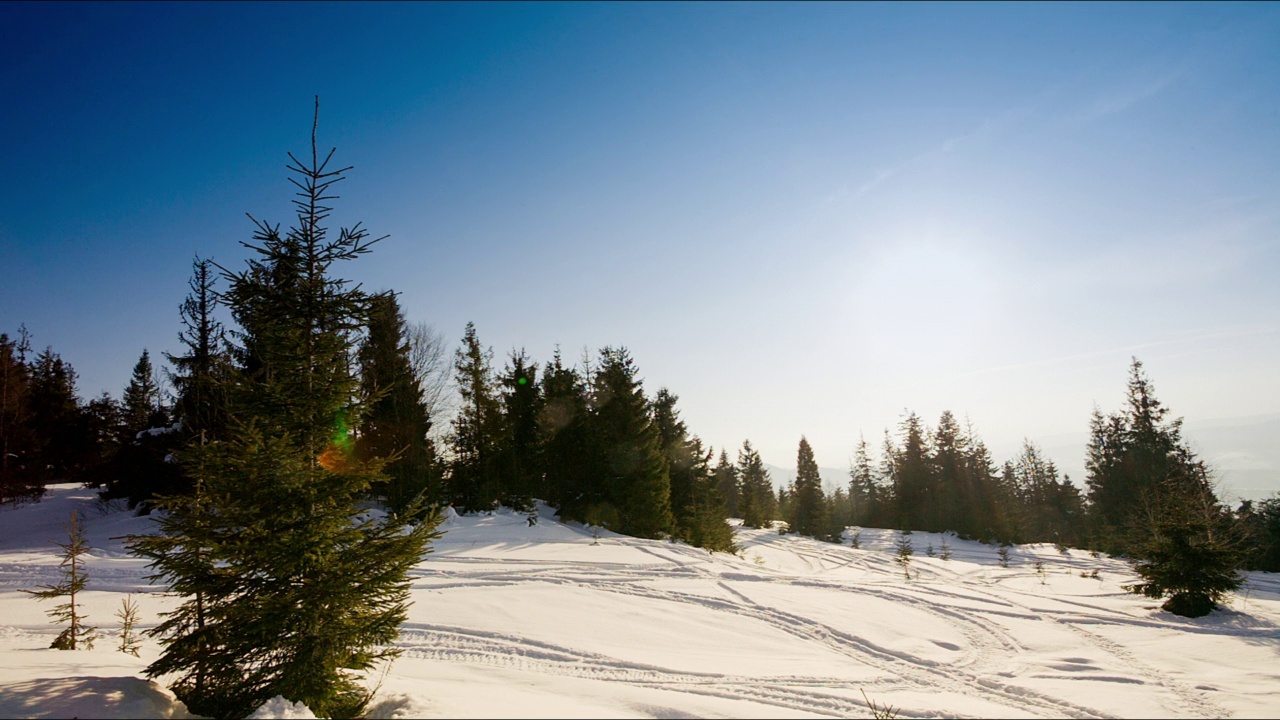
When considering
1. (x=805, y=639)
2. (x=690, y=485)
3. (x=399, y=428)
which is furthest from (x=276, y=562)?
(x=690, y=485)

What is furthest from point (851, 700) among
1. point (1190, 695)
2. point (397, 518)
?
point (397, 518)

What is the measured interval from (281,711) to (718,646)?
6738mm

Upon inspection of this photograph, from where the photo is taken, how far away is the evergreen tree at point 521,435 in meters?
28.6

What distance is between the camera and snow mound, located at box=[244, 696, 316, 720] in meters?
4.77

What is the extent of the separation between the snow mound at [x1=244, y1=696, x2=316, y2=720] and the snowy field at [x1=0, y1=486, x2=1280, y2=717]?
27 mm

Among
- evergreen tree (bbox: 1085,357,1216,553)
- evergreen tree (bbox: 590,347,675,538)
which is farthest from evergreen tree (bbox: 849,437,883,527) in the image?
evergreen tree (bbox: 590,347,675,538)

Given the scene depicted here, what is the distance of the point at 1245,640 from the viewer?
9.98 m

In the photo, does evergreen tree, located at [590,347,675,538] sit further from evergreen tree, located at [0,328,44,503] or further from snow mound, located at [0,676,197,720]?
evergreen tree, located at [0,328,44,503]

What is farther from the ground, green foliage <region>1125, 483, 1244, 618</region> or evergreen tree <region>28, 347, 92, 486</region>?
evergreen tree <region>28, 347, 92, 486</region>

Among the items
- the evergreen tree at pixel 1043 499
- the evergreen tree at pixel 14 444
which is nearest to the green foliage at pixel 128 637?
the evergreen tree at pixel 14 444

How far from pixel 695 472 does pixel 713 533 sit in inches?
283

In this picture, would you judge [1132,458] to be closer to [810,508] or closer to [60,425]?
[810,508]

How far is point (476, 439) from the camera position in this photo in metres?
29.0

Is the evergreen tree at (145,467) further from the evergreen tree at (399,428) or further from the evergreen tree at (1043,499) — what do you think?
the evergreen tree at (1043,499)
